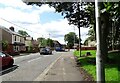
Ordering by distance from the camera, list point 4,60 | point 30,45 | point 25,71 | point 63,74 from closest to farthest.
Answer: point 63,74 < point 25,71 < point 4,60 < point 30,45

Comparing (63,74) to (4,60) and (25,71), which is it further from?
(4,60)

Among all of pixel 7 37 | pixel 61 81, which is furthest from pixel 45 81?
pixel 7 37

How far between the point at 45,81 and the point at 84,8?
1645 centimetres

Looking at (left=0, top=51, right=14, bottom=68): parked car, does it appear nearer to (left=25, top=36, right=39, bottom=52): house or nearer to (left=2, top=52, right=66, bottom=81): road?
(left=2, top=52, right=66, bottom=81): road

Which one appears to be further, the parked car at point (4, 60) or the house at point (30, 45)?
the house at point (30, 45)

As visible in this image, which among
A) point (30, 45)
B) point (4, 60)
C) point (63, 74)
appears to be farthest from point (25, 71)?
point (30, 45)

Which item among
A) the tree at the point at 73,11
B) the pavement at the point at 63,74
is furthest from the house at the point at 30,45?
the pavement at the point at 63,74

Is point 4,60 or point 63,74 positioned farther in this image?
point 4,60

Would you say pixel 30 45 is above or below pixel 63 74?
above

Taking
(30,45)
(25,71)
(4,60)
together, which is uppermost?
(30,45)

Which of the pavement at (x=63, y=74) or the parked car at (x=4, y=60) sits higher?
the parked car at (x=4, y=60)

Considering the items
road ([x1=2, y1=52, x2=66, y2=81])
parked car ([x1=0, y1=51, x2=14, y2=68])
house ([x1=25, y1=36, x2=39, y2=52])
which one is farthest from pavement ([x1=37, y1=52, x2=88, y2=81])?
house ([x1=25, y1=36, x2=39, y2=52])

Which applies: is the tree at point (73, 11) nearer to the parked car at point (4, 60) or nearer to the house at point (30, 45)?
the parked car at point (4, 60)

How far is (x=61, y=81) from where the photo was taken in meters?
15.0
